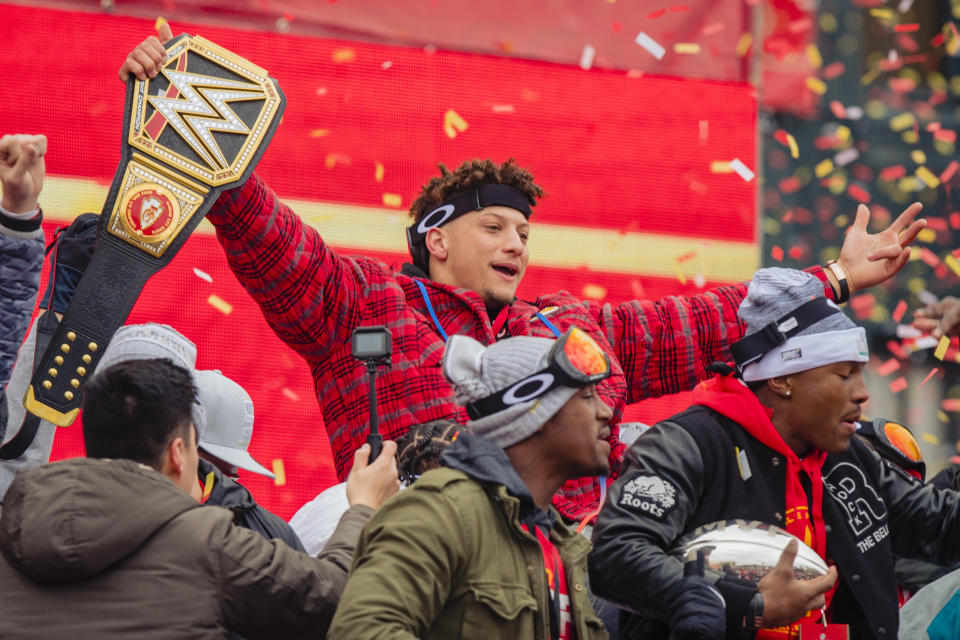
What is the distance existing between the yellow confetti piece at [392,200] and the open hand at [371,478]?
3307 millimetres

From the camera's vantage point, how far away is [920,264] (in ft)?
25.5

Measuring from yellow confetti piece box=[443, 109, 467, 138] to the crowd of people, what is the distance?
1.87m

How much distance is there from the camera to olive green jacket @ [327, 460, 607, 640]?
2.41m

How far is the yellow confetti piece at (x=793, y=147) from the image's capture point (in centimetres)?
750

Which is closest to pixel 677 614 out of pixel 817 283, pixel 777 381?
pixel 777 381

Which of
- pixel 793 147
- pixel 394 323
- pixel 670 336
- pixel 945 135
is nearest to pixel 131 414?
pixel 394 323

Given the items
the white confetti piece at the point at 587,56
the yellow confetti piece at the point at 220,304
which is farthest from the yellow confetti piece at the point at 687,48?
the yellow confetti piece at the point at 220,304

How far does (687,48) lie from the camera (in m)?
6.84

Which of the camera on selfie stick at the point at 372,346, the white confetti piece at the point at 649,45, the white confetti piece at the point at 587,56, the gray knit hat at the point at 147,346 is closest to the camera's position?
the camera on selfie stick at the point at 372,346

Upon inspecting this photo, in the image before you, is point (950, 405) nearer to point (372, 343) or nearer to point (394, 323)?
point (394, 323)

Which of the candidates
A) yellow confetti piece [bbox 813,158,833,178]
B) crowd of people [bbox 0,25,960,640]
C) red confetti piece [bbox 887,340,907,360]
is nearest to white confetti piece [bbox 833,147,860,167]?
yellow confetti piece [bbox 813,158,833,178]

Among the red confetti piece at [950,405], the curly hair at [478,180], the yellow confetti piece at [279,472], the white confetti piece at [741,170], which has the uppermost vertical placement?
the white confetti piece at [741,170]

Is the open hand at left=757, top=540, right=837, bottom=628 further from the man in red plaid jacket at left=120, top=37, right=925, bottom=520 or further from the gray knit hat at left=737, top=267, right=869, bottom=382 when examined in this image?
the man in red plaid jacket at left=120, top=37, right=925, bottom=520

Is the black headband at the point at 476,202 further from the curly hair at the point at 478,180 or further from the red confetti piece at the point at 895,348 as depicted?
the red confetti piece at the point at 895,348
